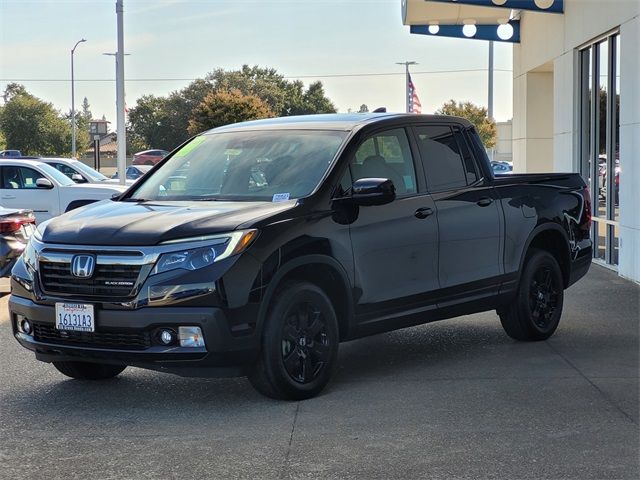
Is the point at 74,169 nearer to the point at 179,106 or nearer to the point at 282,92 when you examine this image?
the point at 179,106

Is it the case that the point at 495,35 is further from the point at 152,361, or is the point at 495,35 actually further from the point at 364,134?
the point at 152,361

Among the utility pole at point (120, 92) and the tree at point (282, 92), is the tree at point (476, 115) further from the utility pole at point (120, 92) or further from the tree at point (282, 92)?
the utility pole at point (120, 92)

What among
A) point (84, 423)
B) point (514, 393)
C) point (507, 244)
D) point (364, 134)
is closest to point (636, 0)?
point (507, 244)

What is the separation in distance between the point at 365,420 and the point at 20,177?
14.4 meters

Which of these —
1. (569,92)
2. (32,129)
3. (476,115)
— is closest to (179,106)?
(32,129)

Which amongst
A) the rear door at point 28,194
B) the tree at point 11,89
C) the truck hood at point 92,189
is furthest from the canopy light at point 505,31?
the tree at point 11,89

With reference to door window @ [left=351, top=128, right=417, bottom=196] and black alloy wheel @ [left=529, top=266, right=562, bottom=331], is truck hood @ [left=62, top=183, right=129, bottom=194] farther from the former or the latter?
door window @ [left=351, top=128, right=417, bottom=196]

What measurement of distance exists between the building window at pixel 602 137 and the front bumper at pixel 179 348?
348 inches

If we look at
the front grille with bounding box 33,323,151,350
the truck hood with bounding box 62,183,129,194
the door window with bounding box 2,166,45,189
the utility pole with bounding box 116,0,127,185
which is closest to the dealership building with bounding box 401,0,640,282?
the truck hood with bounding box 62,183,129,194

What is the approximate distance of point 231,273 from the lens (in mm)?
6195

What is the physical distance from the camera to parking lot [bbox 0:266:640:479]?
533 centimetres

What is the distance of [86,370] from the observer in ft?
24.4

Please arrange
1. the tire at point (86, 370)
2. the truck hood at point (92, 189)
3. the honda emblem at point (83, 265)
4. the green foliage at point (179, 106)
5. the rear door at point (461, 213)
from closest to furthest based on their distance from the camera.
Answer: the honda emblem at point (83, 265) → the tire at point (86, 370) → the rear door at point (461, 213) → the truck hood at point (92, 189) → the green foliage at point (179, 106)

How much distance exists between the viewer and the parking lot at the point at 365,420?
5328 mm
